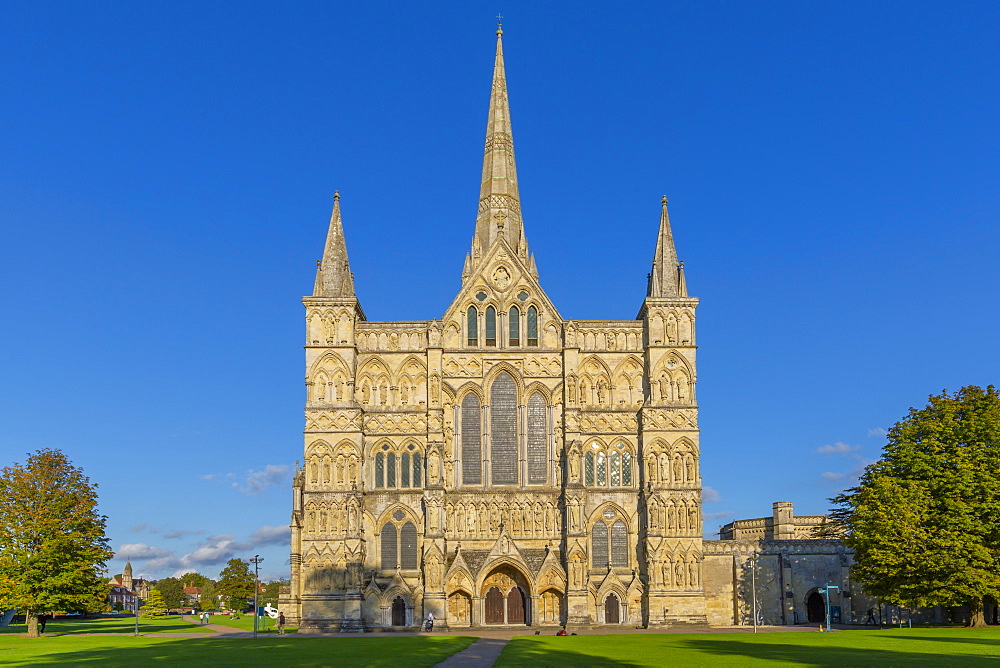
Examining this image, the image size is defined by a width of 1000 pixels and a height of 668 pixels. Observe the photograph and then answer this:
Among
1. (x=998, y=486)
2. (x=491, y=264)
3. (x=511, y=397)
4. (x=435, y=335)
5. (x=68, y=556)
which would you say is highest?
(x=491, y=264)

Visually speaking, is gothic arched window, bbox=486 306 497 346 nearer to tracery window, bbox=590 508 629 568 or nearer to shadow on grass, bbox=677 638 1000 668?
tracery window, bbox=590 508 629 568

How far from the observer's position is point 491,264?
68375 millimetres

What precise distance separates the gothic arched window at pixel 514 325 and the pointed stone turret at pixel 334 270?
1099 centimetres

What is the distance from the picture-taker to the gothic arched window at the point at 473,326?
6744cm

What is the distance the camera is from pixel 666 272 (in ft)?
222

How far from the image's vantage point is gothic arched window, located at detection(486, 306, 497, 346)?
6744 cm

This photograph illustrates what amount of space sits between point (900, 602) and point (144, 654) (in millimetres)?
40627

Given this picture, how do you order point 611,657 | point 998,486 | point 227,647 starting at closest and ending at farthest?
point 611,657 < point 227,647 < point 998,486

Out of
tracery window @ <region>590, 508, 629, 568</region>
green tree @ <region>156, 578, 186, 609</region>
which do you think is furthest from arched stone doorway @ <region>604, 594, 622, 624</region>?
green tree @ <region>156, 578, 186, 609</region>

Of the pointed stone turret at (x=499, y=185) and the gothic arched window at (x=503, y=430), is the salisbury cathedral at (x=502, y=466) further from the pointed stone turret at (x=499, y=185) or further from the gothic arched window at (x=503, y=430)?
the pointed stone turret at (x=499, y=185)

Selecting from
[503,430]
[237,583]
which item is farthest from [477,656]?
[237,583]

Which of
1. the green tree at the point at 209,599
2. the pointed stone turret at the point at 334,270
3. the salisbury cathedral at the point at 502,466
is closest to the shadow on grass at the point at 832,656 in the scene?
the salisbury cathedral at the point at 502,466

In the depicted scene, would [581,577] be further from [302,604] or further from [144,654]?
[144,654]

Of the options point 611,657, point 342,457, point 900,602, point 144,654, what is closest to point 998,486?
point 900,602
